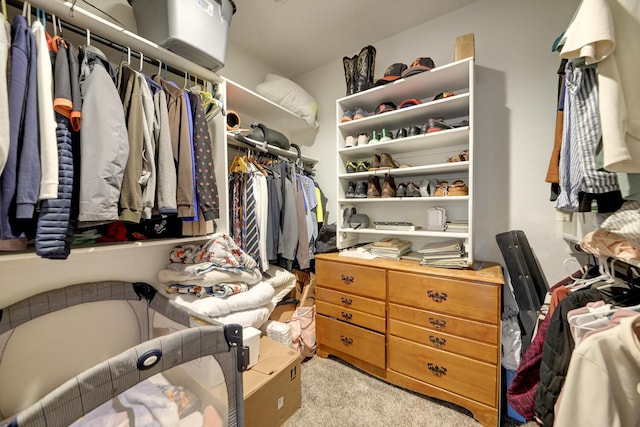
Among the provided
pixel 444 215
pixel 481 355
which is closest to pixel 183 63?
pixel 444 215

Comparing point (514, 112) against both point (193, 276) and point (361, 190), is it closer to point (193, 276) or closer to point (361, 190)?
point (361, 190)

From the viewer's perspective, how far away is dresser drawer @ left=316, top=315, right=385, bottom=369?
158cm

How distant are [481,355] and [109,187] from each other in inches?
73.6

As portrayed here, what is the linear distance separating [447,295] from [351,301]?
0.61 m

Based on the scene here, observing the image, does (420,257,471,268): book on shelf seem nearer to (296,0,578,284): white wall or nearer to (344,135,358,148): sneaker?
(296,0,578,284): white wall

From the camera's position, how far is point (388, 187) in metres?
1.81

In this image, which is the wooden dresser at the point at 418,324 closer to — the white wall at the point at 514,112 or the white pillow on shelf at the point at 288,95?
the white wall at the point at 514,112

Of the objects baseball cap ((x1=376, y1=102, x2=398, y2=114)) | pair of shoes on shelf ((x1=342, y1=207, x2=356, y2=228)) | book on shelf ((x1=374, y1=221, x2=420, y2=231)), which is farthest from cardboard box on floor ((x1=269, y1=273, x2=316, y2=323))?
baseball cap ((x1=376, y1=102, x2=398, y2=114))

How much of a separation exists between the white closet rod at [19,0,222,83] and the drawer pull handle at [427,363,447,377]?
215 cm

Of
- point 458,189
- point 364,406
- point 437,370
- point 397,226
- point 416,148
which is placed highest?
point 416,148

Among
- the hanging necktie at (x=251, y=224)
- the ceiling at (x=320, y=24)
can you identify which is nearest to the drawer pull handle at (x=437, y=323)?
the hanging necktie at (x=251, y=224)

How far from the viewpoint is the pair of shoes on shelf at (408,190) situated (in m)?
1.76

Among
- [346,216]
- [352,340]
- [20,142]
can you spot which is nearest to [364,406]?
[352,340]

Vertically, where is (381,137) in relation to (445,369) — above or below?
above
